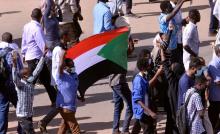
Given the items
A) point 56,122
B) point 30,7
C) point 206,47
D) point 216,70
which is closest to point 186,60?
point 216,70

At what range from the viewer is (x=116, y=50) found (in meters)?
10.1

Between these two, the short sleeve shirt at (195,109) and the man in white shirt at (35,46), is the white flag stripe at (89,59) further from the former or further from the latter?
the short sleeve shirt at (195,109)

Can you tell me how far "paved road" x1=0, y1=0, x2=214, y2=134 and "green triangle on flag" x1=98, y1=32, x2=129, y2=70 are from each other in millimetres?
1229

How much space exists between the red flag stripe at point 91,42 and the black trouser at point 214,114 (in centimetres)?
174

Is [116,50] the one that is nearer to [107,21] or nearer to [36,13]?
[107,21]

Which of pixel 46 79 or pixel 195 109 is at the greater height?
pixel 195 109

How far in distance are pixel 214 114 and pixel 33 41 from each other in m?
3.49

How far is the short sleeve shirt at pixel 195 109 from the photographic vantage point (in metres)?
8.58

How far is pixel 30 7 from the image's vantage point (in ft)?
71.0

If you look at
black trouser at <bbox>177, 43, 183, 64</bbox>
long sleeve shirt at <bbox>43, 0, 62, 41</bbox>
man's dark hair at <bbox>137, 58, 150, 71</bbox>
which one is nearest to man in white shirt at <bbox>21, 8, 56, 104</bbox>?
long sleeve shirt at <bbox>43, 0, 62, 41</bbox>

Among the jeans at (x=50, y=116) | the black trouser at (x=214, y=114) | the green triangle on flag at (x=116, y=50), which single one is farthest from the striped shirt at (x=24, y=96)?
the black trouser at (x=214, y=114)

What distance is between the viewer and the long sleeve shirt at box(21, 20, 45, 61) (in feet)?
37.1

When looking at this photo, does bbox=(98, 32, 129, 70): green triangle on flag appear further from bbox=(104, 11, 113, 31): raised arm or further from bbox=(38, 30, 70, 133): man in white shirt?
bbox=(104, 11, 113, 31): raised arm

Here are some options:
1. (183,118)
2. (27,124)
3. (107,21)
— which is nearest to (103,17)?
(107,21)
